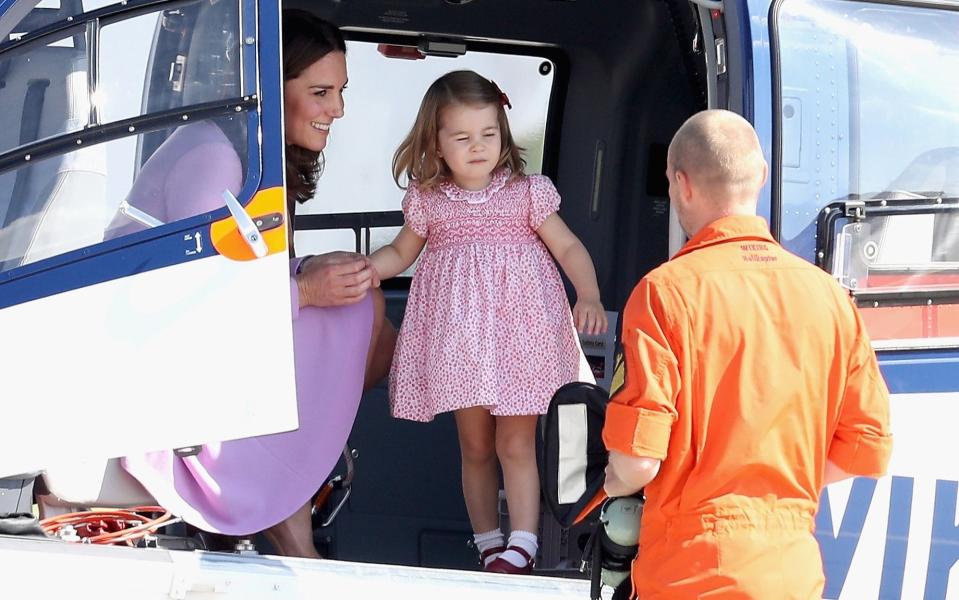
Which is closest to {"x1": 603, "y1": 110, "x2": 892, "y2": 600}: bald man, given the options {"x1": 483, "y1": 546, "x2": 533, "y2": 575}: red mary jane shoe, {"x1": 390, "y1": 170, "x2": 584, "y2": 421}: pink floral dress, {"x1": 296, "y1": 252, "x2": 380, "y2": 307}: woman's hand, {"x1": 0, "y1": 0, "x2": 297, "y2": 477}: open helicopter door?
{"x1": 0, "y1": 0, "x2": 297, "y2": 477}: open helicopter door

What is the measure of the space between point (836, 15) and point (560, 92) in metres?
1.71

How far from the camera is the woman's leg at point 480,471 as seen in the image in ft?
11.4

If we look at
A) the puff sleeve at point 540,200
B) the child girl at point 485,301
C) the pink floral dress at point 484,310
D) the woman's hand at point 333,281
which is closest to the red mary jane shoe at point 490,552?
the child girl at point 485,301

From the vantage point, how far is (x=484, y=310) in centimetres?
339

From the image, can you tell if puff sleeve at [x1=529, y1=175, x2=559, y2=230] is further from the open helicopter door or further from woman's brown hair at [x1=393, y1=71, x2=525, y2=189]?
the open helicopter door

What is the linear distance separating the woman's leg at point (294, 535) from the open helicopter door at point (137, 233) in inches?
29.0

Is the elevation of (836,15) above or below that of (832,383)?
above

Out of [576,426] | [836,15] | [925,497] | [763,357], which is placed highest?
[836,15]

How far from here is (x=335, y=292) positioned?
3.28 m

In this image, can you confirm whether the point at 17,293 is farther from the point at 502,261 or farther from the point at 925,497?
the point at 925,497

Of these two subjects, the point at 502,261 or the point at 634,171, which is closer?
the point at 502,261

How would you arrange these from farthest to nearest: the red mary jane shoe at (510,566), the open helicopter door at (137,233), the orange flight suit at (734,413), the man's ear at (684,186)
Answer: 1. the red mary jane shoe at (510,566)
2. the open helicopter door at (137,233)
3. the man's ear at (684,186)
4. the orange flight suit at (734,413)

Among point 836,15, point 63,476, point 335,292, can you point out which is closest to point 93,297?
point 63,476

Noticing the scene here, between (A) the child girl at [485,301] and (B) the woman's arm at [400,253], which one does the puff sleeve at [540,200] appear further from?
(B) the woman's arm at [400,253]
